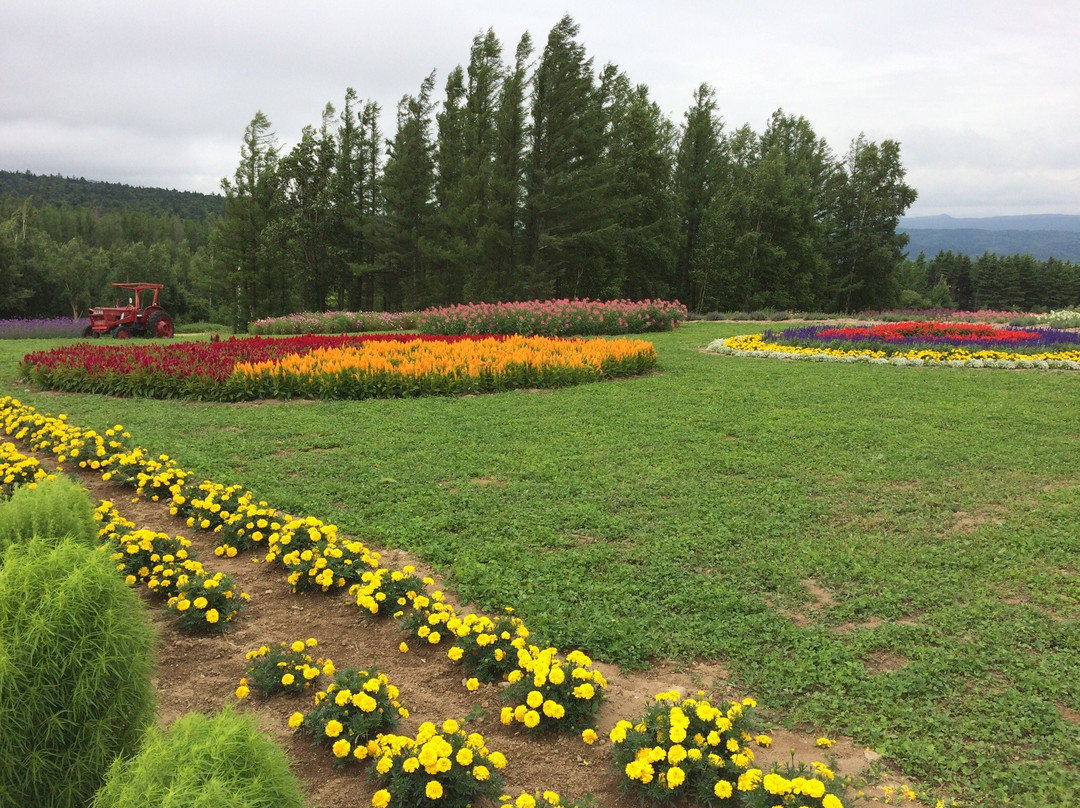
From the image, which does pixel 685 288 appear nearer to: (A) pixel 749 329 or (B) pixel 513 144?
(B) pixel 513 144

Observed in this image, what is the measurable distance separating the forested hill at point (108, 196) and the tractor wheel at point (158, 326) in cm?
8868

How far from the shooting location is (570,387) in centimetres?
952

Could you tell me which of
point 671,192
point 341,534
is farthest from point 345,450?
point 671,192

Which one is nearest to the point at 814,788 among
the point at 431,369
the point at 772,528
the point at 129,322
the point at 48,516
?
the point at 772,528

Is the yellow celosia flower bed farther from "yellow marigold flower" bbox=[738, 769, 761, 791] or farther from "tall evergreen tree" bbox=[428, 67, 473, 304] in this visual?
"tall evergreen tree" bbox=[428, 67, 473, 304]

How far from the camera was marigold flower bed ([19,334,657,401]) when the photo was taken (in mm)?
8625

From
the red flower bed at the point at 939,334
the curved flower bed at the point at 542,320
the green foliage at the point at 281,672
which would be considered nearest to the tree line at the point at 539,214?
the curved flower bed at the point at 542,320

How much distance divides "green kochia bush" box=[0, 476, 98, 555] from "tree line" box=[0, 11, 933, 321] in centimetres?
2377

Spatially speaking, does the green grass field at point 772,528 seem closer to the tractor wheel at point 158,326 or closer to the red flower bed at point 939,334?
the red flower bed at point 939,334

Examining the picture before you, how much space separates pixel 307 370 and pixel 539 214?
1975 centimetres

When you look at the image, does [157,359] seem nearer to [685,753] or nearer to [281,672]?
[281,672]

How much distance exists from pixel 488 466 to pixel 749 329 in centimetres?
1591

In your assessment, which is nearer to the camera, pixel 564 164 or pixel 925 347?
pixel 925 347

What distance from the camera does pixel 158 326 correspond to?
18.0 meters
